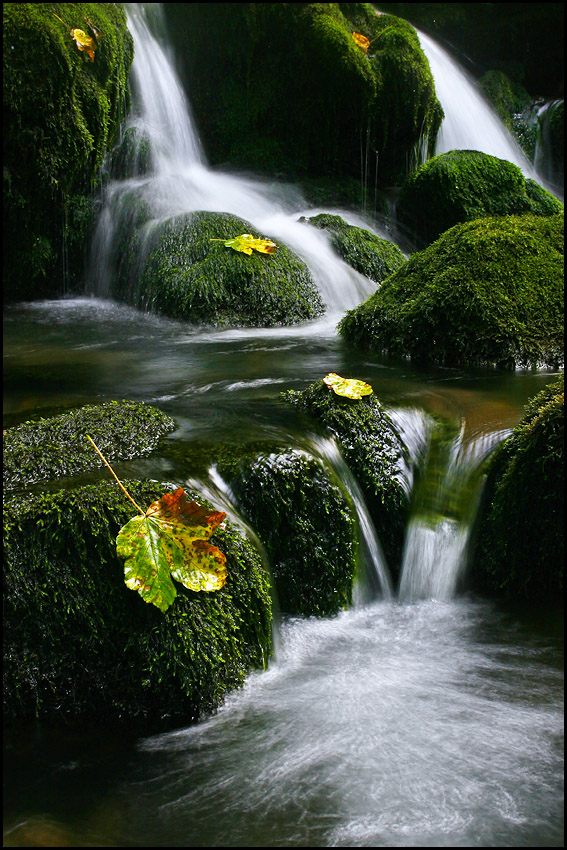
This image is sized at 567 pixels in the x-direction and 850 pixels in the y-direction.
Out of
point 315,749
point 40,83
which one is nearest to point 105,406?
point 315,749

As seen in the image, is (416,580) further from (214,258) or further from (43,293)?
(43,293)

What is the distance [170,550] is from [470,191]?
8.04 meters

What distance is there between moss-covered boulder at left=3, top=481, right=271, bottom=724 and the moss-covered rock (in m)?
0.43

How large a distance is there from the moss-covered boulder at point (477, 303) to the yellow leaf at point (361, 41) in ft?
17.9

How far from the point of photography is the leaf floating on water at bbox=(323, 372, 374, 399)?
13.4 ft

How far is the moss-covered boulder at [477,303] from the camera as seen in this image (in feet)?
18.9

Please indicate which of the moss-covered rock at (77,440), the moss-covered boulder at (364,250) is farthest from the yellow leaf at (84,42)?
the moss-covered rock at (77,440)

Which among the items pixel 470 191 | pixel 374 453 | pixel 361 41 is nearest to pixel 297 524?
pixel 374 453

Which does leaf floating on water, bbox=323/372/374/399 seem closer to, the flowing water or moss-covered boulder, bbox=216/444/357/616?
the flowing water

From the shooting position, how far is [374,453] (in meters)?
3.87

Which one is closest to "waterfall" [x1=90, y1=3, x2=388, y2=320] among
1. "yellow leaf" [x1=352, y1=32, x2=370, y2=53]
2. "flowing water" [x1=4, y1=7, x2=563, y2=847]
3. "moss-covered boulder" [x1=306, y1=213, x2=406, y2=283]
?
"moss-covered boulder" [x1=306, y1=213, x2=406, y2=283]

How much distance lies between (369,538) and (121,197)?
6.67m

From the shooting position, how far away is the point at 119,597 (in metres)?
2.72

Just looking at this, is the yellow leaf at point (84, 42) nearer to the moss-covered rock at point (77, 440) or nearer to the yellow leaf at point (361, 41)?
the yellow leaf at point (361, 41)
